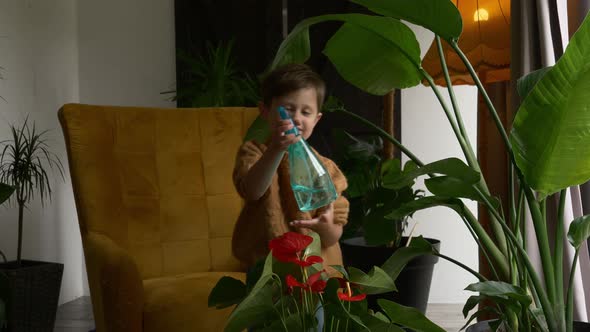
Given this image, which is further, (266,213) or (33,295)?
(33,295)

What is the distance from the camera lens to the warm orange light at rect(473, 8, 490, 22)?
7.45 ft

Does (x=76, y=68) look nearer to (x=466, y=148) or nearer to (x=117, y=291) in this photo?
(x=117, y=291)

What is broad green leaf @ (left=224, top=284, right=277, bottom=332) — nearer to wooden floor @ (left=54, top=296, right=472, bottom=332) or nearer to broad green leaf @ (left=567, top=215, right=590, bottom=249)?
broad green leaf @ (left=567, top=215, right=590, bottom=249)

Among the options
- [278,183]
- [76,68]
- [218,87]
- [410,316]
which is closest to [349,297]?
[410,316]

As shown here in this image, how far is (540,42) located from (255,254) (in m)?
1.17

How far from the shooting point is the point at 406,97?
367cm

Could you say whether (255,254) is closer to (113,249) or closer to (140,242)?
(113,249)

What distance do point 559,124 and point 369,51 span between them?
1.54 ft

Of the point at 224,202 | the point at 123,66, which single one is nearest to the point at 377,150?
the point at 224,202

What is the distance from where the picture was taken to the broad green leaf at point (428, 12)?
Answer: 3.44 ft

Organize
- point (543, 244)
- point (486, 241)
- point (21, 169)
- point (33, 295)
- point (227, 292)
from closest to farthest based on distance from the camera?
1. point (227, 292)
2. point (543, 244)
3. point (486, 241)
4. point (33, 295)
5. point (21, 169)

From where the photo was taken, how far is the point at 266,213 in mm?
1685

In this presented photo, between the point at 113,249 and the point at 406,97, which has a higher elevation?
the point at 406,97

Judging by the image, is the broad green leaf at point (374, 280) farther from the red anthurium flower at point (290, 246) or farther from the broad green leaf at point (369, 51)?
the broad green leaf at point (369, 51)
